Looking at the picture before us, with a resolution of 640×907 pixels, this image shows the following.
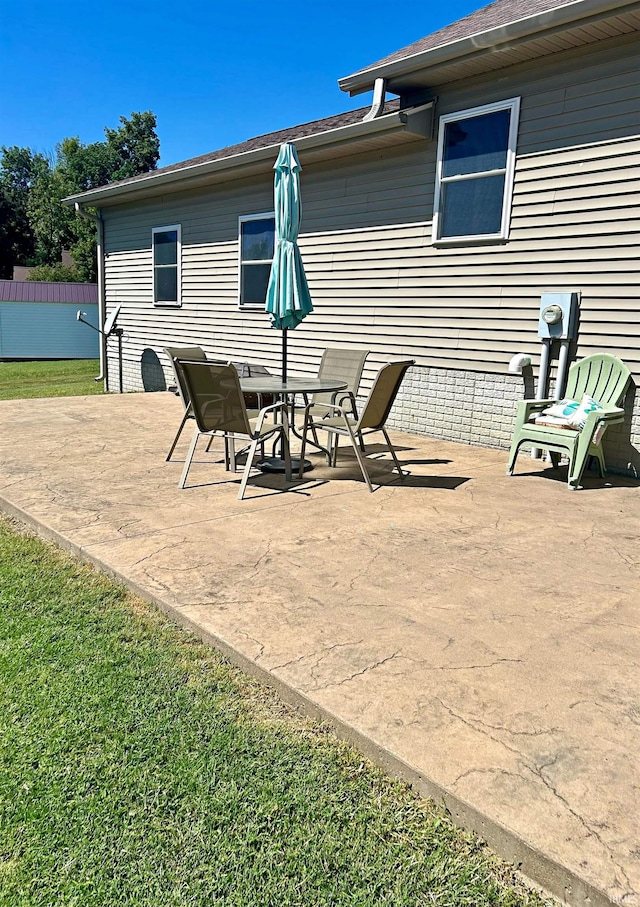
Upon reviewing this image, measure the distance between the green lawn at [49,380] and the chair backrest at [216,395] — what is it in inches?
279

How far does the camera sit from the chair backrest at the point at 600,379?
16.4ft

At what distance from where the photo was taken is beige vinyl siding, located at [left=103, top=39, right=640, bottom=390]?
17.1 feet

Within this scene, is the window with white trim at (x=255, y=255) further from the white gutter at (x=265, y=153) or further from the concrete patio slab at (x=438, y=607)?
the concrete patio slab at (x=438, y=607)

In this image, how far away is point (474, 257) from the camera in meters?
6.28

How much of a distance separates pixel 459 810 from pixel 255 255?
8.64 m

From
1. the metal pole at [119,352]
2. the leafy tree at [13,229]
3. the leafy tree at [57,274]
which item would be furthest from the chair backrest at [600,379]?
the leafy tree at [13,229]

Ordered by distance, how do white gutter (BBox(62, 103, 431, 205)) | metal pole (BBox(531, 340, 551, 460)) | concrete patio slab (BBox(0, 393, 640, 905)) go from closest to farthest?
concrete patio slab (BBox(0, 393, 640, 905))
metal pole (BBox(531, 340, 551, 460))
white gutter (BBox(62, 103, 431, 205))

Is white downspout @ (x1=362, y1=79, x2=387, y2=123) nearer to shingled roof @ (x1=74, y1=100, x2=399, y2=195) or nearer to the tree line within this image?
shingled roof @ (x1=74, y1=100, x2=399, y2=195)

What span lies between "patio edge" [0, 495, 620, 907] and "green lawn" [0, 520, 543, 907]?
0.03 metres

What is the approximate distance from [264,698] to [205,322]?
8845mm

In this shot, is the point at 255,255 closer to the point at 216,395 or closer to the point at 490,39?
the point at 490,39

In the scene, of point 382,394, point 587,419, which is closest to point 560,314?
point 587,419

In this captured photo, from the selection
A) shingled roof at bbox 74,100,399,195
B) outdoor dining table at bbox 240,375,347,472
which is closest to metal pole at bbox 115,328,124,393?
shingled roof at bbox 74,100,399,195

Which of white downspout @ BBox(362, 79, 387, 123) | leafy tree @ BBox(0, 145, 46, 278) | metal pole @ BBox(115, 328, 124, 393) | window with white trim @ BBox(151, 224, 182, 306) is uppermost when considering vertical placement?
leafy tree @ BBox(0, 145, 46, 278)
